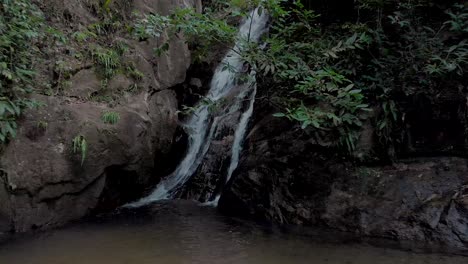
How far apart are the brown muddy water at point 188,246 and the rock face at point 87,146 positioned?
43 centimetres

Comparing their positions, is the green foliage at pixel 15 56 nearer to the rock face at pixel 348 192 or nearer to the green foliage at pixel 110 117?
the green foliage at pixel 110 117

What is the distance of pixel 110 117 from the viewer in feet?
20.4

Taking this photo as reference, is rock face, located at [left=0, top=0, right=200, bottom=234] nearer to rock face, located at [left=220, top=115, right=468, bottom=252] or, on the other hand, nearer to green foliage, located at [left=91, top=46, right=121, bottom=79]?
green foliage, located at [left=91, top=46, right=121, bottom=79]

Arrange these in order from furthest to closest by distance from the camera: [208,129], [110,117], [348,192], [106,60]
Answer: [208,129] → [106,60] → [110,117] → [348,192]

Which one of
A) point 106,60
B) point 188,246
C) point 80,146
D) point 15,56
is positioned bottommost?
point 188,246

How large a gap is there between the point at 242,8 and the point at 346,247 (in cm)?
374

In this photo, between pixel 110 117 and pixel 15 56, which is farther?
pixel 110 117

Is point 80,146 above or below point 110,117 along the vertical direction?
below

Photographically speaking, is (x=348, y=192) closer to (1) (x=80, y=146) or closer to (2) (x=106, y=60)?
(1) (x=80, y=146)

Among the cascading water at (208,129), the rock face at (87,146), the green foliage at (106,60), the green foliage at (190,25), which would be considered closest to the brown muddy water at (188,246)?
the rock face at (87,146)

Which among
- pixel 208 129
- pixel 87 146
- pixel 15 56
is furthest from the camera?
pixel 208 129

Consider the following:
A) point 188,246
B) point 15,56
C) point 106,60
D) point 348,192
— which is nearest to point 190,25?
point 106,60

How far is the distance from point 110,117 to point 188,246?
2698mm

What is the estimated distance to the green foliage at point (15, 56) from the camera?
16.9 feet
